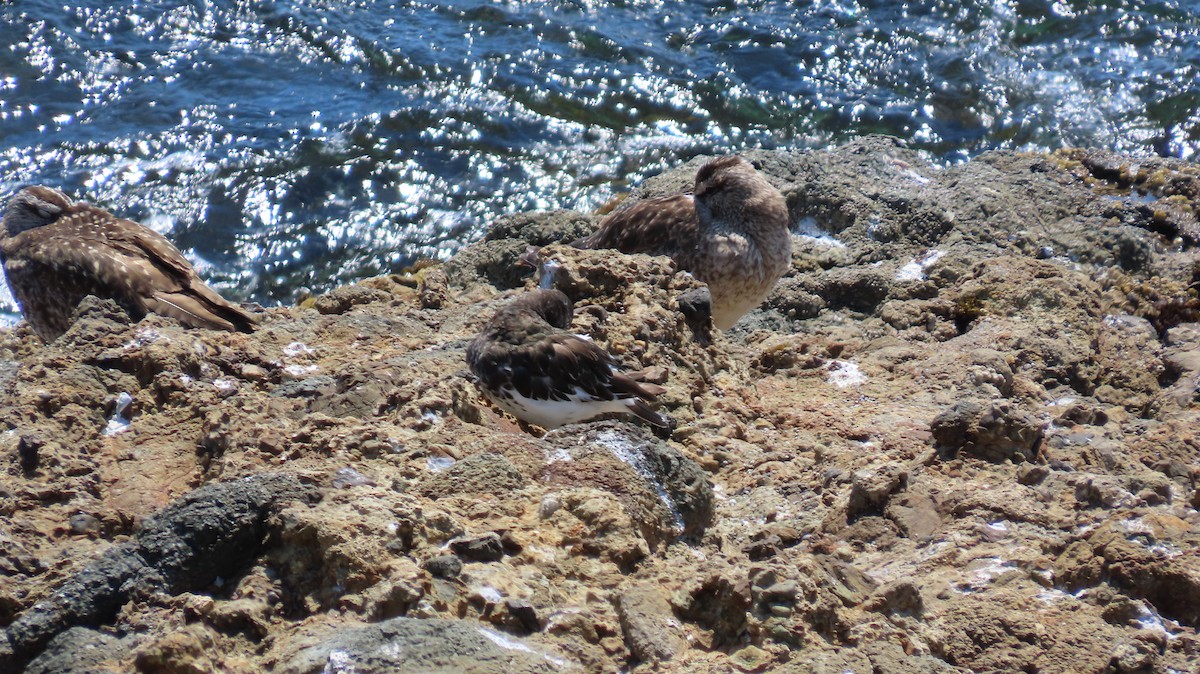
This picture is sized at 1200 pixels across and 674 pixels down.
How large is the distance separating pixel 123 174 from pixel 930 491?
27.5ft

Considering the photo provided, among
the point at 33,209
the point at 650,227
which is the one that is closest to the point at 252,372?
the point at 650,227

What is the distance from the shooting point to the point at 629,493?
12.3 feet

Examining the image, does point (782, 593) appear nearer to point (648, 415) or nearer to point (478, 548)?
point (478, 548)

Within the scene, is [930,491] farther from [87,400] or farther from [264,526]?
[87,400]

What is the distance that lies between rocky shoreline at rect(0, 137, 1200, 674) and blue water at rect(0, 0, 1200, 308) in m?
4.01

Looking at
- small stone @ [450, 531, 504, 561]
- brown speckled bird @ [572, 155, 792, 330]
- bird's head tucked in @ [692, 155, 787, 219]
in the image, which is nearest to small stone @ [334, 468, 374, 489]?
small stone @ [450, 531, 504, 561]

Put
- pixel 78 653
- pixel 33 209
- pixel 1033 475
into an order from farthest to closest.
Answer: pixel 33 209
pixel 1033 475
pixel 78 653

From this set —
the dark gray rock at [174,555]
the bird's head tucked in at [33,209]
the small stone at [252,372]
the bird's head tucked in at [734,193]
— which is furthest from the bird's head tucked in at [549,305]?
the bird's head tucked in at [33,209]

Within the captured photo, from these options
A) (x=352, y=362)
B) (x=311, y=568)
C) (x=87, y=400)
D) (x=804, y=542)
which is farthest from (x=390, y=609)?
(x=352, y=362)

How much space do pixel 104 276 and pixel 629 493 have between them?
3643 millimetres

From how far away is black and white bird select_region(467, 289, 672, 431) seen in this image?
4.89 m

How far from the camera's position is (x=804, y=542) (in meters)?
3.95

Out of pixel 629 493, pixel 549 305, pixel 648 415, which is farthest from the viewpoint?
pixel 549 305

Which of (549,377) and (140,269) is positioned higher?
(549,377)
